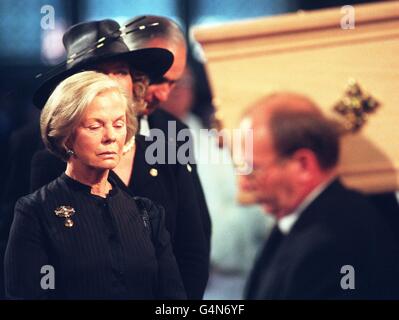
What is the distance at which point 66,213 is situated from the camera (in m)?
2.79

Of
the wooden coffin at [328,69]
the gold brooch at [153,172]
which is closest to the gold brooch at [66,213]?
the gold brooch at [153,172]

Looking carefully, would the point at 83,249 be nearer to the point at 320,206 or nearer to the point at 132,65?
the point at 132,65

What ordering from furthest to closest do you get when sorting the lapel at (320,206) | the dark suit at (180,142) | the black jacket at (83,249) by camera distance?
the dark suit at (180,142), the lapel at (320,206), the black jacket at (83,249)

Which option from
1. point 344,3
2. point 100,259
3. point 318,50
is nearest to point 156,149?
point 100,259

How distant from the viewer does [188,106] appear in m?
3.17

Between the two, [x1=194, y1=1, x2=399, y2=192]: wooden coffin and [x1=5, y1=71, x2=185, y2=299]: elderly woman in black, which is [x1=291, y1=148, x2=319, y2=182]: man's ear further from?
[x1=5, y1=71, x2=185, y2=299]: elderly woman in black

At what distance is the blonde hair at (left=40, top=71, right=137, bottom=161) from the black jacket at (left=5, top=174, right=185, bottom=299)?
0.44ft

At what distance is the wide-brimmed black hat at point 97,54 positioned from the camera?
9.46ft

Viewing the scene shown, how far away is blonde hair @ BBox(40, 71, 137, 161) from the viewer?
276 centimetres

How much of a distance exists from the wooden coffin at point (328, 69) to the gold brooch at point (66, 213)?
1.95ft

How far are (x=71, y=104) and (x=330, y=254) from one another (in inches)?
38.4

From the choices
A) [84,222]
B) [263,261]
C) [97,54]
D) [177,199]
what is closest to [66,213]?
[84,222]

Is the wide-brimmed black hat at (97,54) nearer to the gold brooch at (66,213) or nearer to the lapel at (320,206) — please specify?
the gold brooch at (66,213)

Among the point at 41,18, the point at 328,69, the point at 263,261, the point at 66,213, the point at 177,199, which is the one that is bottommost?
the point at 263,261
